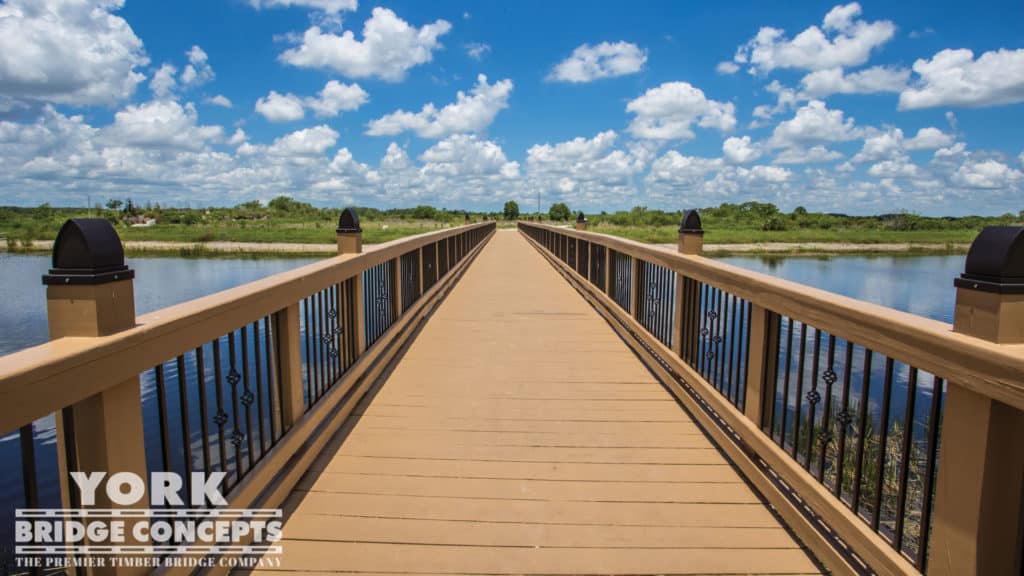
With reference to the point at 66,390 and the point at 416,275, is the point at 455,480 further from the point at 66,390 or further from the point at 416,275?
the point at 416,275

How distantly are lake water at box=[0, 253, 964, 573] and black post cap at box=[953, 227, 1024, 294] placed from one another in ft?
23.5

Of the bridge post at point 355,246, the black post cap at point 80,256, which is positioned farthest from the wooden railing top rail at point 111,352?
the bridge post at point 355,246

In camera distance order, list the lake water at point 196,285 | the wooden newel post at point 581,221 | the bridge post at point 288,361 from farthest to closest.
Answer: the wooden newel post at point 581,221
the lake water at point 196,285
the bridge post at point 288,361

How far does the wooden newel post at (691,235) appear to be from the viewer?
445 centimetres

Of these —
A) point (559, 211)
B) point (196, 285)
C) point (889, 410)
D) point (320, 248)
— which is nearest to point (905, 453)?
point (889, 410)

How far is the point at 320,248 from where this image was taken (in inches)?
1849

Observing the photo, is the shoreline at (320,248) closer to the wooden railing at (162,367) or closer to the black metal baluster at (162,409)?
the wooden railing at (162,367)

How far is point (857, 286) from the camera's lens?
2786 cm

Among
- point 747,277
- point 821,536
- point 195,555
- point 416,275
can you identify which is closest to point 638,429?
point 747,277

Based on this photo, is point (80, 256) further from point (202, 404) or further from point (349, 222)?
point (349, 222)

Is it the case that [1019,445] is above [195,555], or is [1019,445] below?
above

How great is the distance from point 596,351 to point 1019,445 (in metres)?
4.11

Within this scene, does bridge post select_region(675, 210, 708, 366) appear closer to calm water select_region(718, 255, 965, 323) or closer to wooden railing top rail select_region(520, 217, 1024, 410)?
wooden railing top rail select_region(520, 217, 1024, 410)

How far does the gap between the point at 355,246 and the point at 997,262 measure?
3.81 meters
